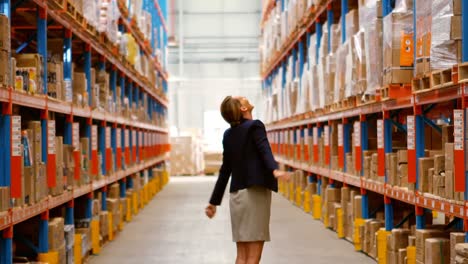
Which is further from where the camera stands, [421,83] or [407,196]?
[407,196]

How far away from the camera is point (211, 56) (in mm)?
29203

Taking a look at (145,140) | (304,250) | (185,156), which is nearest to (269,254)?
(304,250)

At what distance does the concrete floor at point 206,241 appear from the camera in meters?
7.75

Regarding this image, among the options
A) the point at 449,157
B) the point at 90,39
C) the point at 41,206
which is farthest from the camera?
the point at 90,39

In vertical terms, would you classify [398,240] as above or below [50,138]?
below

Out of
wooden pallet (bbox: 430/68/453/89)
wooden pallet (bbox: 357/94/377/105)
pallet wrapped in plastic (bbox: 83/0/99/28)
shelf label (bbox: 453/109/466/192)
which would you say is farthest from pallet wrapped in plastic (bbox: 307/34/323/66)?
shelf label (bbox: 453/109/466/192)

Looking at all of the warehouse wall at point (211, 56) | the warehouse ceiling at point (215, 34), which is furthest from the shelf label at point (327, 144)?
the warehouse ceiling at point (215, 34)

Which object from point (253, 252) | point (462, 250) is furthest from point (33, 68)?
point (462, 250)

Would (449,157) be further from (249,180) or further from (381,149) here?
(381,149)

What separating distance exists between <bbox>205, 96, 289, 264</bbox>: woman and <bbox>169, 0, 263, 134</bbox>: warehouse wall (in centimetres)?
2376

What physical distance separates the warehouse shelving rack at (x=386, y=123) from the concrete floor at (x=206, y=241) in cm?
72

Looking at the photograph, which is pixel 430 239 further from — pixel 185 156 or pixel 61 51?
pixel 185 156

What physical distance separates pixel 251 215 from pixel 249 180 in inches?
9.4

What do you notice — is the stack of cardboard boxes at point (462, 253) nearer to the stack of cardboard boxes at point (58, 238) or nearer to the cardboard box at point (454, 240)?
the cardboard box at point (454, 240)
